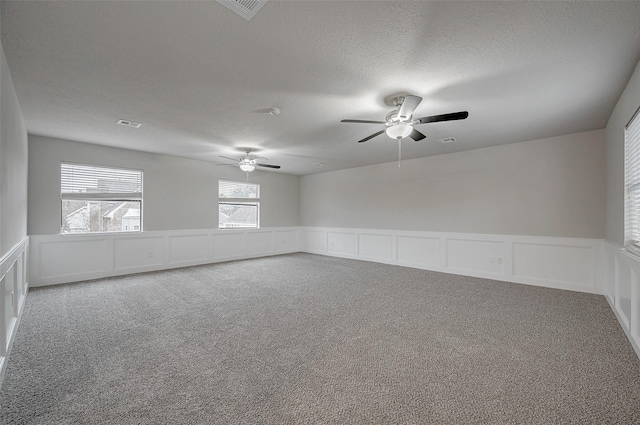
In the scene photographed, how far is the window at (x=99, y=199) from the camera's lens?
188 inches

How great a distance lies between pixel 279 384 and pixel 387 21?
2.55 m

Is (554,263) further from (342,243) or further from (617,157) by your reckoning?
(342,243)

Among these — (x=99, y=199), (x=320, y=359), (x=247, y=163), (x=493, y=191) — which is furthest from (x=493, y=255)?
(x=99, y=199)

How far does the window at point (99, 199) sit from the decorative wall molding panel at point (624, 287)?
23.7 feet

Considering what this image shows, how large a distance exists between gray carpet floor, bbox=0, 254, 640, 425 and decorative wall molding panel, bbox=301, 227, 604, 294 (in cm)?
49

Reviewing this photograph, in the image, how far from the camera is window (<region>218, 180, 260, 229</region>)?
22.8ft

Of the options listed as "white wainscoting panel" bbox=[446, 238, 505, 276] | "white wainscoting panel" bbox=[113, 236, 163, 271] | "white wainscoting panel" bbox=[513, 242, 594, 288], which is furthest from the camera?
"white wainscoting panel" bbox=[113, 236, 163, 271]

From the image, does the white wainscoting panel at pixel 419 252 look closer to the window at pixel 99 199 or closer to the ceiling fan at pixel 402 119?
the ceiling fan at pixel 402 119

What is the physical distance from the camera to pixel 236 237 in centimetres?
707

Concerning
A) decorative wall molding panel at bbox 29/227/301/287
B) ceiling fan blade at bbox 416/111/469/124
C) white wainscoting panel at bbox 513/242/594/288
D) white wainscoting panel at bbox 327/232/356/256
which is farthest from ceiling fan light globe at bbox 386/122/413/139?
decorative wall molding panel at bbox 29/227/301/287

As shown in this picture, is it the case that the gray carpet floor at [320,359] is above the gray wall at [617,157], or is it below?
below

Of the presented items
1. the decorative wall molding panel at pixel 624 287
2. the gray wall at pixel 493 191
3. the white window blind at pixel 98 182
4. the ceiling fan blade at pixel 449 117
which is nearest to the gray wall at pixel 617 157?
the decorative wall molding panel at pixel 624 287

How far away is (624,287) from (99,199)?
7722 mm

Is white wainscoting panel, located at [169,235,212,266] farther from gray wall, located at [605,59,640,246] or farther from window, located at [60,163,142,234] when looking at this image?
gray wall, located at [605,59,640,246]
